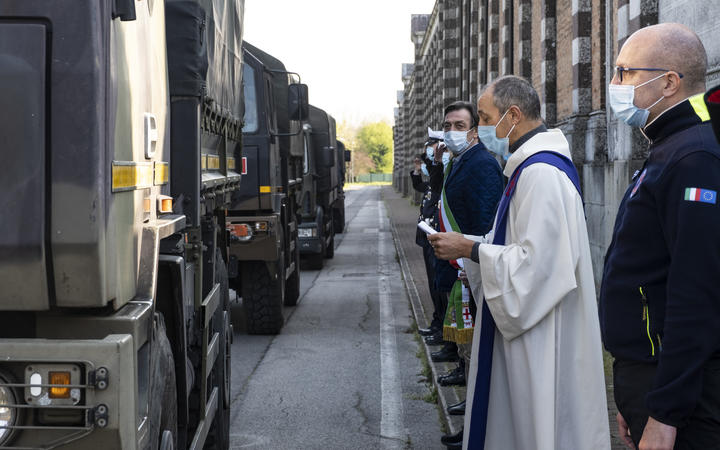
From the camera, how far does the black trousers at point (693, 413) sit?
2607 millimetres

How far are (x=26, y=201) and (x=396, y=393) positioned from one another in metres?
5.37

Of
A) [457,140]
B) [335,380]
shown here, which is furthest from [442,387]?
[457,140]

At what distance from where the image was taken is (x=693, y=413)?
2646 millimetres

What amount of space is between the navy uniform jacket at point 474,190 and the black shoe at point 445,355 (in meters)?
2.50

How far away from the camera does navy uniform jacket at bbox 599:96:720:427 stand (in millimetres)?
2562

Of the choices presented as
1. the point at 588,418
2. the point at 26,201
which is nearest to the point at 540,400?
the point at 588,418

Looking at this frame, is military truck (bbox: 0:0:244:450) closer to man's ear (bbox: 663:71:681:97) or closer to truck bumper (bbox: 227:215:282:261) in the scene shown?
man's ear (bbox: 663:71:681:97)

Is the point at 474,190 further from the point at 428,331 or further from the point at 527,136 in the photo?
the point at 428,331

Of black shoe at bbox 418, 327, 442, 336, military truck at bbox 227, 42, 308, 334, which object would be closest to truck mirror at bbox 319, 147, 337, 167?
military truck at bbox 227, 42, 308, 334

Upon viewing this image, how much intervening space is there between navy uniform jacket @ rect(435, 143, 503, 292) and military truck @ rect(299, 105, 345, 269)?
10178 mm

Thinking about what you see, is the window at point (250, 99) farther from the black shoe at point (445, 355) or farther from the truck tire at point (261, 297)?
the black shoe at point (445, 355)

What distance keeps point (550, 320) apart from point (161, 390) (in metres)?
1.55

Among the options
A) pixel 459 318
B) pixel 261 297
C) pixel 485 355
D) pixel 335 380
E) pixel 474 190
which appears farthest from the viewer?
pixel 261 297

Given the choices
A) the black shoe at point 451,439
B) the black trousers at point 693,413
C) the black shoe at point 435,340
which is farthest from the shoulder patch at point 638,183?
the black shoe at point 435,340
